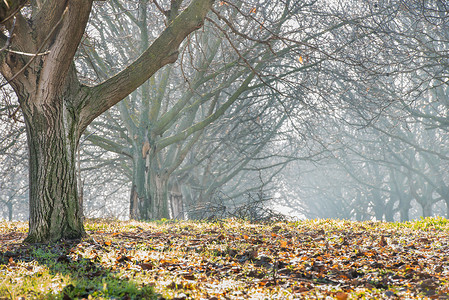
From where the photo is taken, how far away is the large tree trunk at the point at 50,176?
5395 millimetres

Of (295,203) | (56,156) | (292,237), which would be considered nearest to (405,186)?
(295,203)

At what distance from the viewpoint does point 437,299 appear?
2.96 m

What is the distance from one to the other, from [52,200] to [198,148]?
12466 mm

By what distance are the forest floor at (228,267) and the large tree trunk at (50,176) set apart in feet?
1.14

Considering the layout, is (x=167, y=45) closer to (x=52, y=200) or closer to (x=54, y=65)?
(x=54, y=65)

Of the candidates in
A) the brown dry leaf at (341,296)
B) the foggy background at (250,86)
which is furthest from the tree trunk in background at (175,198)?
the brown dry leaf at (341,296)

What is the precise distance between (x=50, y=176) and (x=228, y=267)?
113 inches

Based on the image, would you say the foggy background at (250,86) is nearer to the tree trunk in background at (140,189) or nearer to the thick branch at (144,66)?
the tree trunk in background at (140,189)

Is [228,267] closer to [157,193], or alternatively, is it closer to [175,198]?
[157,193]

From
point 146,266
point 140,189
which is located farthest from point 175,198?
point 146,266

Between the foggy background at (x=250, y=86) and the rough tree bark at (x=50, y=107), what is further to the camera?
the foggy background at (x=250, y=86)

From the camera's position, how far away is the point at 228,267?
4.17 meters

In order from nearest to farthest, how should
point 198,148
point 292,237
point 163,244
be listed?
1. point 163,244
2. point 292,237
3. point 198,148

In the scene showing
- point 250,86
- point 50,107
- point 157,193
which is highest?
point 250,86
